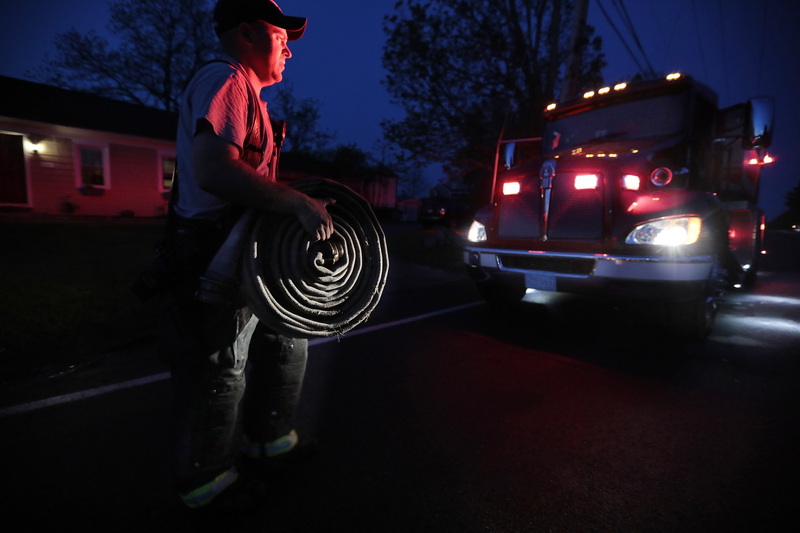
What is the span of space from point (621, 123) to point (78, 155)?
16.3 m

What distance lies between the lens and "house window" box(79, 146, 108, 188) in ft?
49.1

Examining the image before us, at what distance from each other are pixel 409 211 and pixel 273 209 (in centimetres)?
3534

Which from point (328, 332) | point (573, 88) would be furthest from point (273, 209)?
point (573, 88)

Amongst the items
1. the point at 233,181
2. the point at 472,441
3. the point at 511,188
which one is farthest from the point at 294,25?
the point at 511,188

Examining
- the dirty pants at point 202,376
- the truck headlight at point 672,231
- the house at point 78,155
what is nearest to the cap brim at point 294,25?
the dirty pants at point 202,376

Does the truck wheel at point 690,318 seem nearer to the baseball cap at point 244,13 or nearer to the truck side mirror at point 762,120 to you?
the truck side mirror at point 762,120

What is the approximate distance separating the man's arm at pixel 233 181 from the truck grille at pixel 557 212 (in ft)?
11.2

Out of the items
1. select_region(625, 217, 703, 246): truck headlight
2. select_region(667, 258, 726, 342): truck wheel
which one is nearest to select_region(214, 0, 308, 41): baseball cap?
select_region(625, 217, 703, 246): truck headlight

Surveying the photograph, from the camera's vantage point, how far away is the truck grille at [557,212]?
4.27 meters

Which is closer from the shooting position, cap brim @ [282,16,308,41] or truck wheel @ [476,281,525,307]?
cap brim @ [282,16,308,41]

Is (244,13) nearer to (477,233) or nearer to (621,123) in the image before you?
(477,233)

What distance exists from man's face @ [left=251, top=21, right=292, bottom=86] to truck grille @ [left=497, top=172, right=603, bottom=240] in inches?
130

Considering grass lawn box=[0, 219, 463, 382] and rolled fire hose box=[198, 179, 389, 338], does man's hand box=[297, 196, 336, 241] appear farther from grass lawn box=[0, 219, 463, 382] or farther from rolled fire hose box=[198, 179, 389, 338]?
grass lawn box=[0, 219, 463, 382]

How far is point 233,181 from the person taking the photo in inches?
60.0
